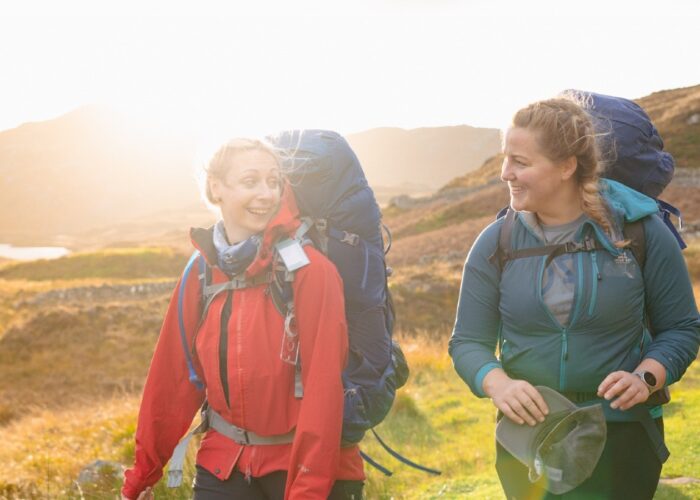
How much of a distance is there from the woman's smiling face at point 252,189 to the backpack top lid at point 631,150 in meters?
1.27

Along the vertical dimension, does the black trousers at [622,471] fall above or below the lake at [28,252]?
above

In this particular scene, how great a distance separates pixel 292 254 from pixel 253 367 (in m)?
0.46

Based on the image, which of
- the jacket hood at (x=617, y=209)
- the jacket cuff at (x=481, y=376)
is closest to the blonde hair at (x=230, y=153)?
the jacket hood at (x=617, y=209)

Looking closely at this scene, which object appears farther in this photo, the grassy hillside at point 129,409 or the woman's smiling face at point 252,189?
the grassy hillside at point 129,409

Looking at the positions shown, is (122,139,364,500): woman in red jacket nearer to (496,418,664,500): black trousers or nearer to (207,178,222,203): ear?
(207,178,222,203): ear

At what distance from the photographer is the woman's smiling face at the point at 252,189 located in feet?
8.79

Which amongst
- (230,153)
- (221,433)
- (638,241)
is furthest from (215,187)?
(638,241)

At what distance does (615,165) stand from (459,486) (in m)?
3.11

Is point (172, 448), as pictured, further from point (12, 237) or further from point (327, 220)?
point (12, 237)

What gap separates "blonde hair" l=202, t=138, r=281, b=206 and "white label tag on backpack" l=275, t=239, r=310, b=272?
42cm

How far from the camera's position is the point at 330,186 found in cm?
291

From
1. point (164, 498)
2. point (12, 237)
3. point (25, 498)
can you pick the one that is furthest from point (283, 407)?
point (12, 237)

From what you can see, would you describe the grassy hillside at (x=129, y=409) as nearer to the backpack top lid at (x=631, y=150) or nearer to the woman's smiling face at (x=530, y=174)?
the backpack top lid at (x=631, y=150)

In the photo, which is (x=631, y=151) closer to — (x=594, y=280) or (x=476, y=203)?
(x=594, y=280)
